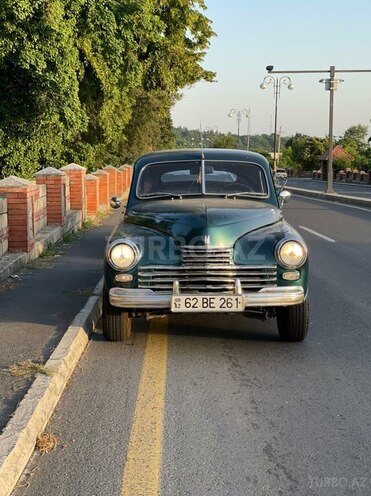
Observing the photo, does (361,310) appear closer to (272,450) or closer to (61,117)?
(272,450)

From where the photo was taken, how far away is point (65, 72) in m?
15.3

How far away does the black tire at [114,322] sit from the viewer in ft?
19.5

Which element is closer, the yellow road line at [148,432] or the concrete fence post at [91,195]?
the yellow road line at [148,432]

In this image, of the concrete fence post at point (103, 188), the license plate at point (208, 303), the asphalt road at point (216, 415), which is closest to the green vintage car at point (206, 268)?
the license plate at point (208, 303)

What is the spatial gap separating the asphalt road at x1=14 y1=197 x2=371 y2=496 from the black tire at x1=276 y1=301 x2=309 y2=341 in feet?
0.40

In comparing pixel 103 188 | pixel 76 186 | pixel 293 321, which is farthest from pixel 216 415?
pixel 103 188

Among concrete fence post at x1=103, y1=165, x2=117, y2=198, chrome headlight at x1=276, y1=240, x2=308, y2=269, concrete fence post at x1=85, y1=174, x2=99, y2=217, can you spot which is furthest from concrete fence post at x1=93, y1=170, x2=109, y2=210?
chrome headlight at x1=276, y1=240, x2=308, y2=269

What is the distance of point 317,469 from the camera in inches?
141

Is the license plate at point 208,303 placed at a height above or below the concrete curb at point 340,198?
above

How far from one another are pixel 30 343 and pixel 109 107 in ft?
56.2

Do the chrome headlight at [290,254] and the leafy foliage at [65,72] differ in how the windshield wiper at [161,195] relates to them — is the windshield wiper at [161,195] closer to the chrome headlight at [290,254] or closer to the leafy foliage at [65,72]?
the chrome headlight at [290,254]

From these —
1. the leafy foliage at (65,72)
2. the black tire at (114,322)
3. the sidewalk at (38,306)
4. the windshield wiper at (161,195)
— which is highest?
the leafy foliage at (65,72)

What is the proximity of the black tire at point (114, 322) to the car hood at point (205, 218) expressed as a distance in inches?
32.2

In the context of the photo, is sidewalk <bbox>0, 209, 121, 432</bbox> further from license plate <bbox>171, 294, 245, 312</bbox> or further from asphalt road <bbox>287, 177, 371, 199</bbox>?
asphalt road <bbox>287, 177, 371, 199</bbox>
